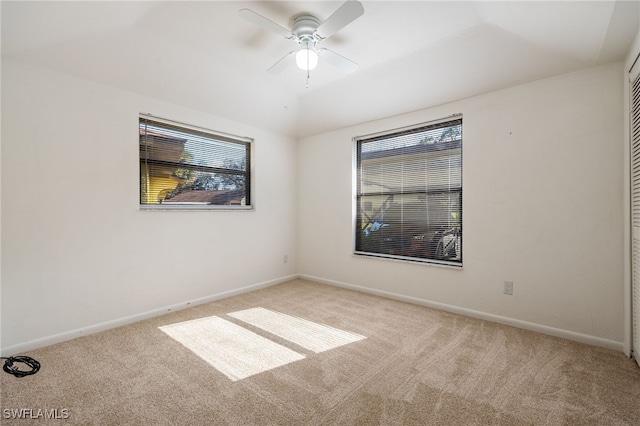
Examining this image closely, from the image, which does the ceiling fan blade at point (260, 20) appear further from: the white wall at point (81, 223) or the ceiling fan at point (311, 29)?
the white wall at point (81, 223)

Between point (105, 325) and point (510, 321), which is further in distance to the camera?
point (510, 321)

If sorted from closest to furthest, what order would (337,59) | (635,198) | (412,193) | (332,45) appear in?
1. (635,198)
2. (337,59)
3. (332,45)
4. (412,193)

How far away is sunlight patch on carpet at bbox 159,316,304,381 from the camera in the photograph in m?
2.12

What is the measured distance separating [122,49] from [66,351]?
2.56 meters

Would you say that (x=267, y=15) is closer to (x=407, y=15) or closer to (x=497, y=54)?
(x=407, y=15)

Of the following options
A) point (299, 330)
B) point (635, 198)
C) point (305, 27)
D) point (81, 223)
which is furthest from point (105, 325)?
point (635, 198)

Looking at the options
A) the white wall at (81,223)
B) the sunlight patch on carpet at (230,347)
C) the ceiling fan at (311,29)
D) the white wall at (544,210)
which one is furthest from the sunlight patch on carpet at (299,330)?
the ceiling fan at (311,29)

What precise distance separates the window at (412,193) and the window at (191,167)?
1.68m

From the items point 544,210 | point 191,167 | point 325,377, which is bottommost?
point 325,377

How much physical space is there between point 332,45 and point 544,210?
2490mm

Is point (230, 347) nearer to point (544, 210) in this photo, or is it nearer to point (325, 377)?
point (325, 377)

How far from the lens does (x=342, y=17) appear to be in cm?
197

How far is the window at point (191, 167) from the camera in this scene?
3.15m

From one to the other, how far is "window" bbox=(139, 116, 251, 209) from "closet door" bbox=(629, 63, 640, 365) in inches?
152
